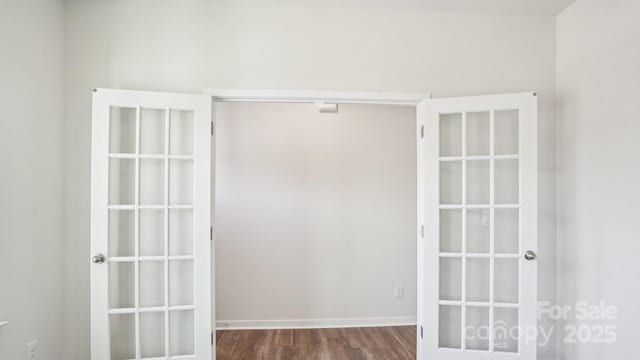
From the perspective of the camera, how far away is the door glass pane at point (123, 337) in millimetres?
2096

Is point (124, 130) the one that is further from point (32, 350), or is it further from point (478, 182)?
point (478, 182)

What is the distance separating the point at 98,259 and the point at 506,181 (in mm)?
2886

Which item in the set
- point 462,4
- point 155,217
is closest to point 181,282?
point 155,217

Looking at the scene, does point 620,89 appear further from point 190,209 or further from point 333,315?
point 333,315

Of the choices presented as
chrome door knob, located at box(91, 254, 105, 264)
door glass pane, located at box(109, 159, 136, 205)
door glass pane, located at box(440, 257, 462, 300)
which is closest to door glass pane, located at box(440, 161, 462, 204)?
door glass pane, located at box(440, 257, 462, 300)

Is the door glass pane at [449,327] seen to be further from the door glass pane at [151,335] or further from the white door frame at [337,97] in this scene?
the door glass pane at [151,335]

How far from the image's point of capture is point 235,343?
298 centimetres

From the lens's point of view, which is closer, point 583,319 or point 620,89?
point 620,89

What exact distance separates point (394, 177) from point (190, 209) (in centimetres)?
227

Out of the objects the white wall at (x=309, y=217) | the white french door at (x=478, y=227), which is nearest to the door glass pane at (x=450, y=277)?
the white french door at (x=478, y=227)

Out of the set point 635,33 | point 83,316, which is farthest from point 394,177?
point 83,316

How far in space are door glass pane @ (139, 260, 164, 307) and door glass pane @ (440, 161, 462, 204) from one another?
210 centimetres

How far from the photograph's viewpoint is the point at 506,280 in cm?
223

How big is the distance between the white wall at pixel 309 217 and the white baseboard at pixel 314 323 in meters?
0.03
